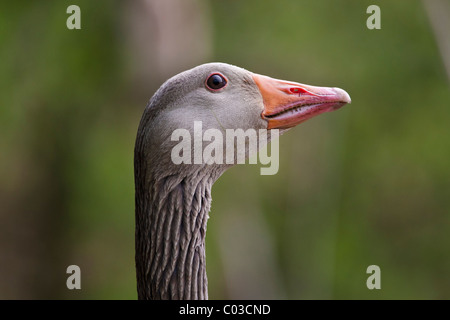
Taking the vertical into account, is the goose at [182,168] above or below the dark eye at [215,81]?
below

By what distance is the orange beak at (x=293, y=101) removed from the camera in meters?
3.08

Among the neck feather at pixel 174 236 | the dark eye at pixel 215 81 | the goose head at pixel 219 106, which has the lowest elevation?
the neck feather at pixel 174 236

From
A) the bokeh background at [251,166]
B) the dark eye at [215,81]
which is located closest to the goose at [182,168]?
the dark eye at [215,81]

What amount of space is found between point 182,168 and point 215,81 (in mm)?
533

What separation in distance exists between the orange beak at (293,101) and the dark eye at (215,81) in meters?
0.23

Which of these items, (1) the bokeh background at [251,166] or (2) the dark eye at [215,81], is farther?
(1) the bokeh background at [251,166]

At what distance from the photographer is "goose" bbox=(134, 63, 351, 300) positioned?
308cm

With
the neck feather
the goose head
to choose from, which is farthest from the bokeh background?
the neck feather

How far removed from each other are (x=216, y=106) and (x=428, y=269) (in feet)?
28.0

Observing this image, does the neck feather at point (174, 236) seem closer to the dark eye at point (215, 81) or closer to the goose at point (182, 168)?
the goose at point (182, 168)

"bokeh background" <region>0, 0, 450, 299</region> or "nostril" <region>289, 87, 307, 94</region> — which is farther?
"bokeh background" <region>0, 0, 450, 299</region>

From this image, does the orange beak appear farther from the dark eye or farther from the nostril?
the dark eye
